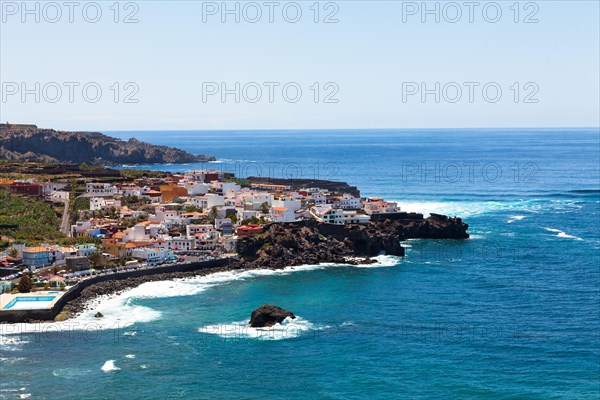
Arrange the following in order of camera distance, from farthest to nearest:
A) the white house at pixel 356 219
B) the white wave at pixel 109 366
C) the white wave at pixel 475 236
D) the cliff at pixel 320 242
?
the white wave at pixel 475 236, the white house at pixel 356 219, the cliff at pixel 320 242, the white wave at pixel 109 366

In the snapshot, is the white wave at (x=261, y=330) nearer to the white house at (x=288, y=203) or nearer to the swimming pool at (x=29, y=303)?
the swimming pool at (x=29, y=303)

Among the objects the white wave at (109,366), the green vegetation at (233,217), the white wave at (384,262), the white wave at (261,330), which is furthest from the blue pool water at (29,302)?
the green vegetation at (233,217)

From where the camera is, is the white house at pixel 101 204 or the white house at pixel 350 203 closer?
the white house at pixel 101 204

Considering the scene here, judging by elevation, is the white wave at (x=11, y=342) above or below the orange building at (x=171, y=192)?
below

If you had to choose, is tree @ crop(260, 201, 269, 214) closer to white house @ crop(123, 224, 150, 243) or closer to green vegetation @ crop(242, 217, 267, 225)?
green vegetation @ crop(242, 217, 267, 225)

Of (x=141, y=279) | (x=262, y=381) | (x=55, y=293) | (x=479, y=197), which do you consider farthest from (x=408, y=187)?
(x=262, y=381)

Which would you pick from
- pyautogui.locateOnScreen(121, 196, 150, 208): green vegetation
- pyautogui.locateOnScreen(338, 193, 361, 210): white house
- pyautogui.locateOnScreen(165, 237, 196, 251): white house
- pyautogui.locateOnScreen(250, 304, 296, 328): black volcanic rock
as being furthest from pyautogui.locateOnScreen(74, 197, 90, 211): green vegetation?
pyautogui.locateOnScreen(250, 304, 296, 328): black volcanic rock

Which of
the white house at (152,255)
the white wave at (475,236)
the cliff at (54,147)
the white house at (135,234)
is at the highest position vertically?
the cliff at (54,147)
